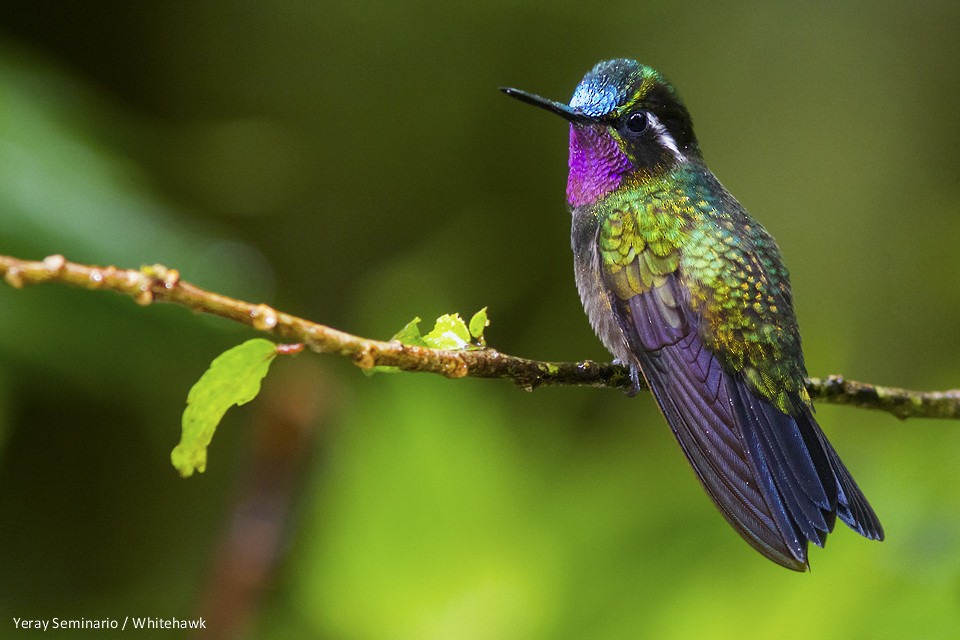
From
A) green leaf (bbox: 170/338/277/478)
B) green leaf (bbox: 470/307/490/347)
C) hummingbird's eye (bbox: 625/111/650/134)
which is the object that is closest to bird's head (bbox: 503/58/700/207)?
hummingbird's eye (bbox: 625/111/650/134)

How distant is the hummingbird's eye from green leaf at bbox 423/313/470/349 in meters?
1.15

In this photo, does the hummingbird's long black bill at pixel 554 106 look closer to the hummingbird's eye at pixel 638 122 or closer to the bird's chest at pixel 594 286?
the hummingbird's eye at pixel 638 122

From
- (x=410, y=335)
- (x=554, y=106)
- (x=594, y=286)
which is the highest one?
(x=554, y=106)

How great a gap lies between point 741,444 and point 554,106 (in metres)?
0.90

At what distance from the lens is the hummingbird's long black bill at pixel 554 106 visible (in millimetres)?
2027

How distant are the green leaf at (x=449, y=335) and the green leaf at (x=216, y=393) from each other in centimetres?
34

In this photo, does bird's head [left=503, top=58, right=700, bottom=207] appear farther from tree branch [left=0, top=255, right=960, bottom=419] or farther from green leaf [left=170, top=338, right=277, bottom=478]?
green leaf [left=170, top=338, right=277, bottom=478]

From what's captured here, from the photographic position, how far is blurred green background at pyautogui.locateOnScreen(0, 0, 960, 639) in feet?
8.02

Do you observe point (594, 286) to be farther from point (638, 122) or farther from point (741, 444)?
point (741, 444)

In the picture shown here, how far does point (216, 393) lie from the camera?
1327 mm

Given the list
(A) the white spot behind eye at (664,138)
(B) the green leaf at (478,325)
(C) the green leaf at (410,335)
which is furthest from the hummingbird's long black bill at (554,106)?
(C) the green leaf at (410,335)

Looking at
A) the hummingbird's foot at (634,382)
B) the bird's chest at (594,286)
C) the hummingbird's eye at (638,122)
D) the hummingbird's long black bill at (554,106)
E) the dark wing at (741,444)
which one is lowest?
the dark wing at (741,444)

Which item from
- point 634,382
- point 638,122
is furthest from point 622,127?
point 634,382

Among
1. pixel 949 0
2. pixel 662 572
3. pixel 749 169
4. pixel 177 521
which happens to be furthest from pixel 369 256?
pixel 949 0
